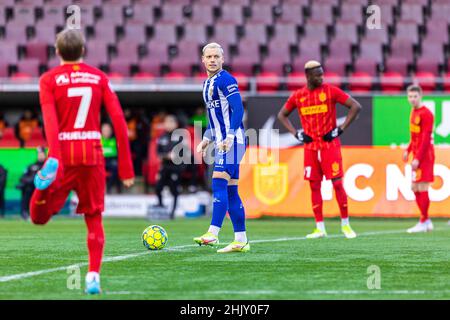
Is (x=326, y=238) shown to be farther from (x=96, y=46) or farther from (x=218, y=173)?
(x=96, y=46)

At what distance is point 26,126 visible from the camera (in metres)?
20.1

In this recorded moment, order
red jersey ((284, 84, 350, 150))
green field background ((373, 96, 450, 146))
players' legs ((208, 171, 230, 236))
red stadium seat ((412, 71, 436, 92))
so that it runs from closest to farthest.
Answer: players' legs ((208, 171, 230, 236))
red jersey ((284, 84, 350, 150))
green field background ((373, 96, 450, 146))
red stadium seat ((412, 71, 436, 92))

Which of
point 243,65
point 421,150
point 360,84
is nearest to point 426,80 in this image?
point 360,84

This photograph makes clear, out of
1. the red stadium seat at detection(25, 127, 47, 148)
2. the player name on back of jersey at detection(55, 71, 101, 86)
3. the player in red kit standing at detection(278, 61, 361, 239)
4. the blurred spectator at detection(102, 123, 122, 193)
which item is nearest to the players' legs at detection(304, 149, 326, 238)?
the player in red kit standing at detection(278, 61, 361, 239)

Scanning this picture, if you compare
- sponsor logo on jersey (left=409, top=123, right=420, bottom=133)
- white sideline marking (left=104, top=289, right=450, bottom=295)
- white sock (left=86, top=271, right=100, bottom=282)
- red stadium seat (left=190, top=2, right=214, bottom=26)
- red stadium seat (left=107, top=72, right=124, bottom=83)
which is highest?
red stadium seat (left=190, top=2, right=214, bottom=26)

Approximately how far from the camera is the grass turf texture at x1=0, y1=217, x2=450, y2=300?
6.23 meters

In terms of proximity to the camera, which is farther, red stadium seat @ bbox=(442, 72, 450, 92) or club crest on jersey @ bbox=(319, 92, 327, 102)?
red stadium seat @ bbox=(442, 72, 450, 92)

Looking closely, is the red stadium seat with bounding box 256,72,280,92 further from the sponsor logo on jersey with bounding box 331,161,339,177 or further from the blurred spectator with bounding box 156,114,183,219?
the sponsor logo on jersey with bounding box 331,161,339,177

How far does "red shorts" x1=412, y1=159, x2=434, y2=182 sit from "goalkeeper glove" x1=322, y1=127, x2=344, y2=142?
2.75 meters

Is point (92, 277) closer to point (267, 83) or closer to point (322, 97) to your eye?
point (322, 97)

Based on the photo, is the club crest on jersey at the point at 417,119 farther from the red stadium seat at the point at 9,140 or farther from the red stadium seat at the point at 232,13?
the red stadium seat at the point at 232,13

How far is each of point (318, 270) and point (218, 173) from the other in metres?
2.01

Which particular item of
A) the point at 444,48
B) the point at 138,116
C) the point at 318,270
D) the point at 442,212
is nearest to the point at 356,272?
the point at 318,270

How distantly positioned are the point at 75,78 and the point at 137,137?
1393 centimetres
